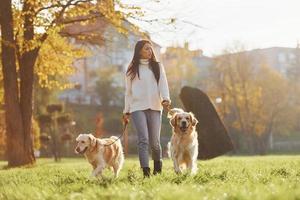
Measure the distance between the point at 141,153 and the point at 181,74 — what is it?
66.2m

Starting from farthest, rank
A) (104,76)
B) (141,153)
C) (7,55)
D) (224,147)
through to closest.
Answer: (104,76) → (224,147) → (7,55) → (141,153)

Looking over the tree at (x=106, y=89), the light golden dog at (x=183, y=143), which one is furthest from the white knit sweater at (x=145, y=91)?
the tree at (x=106, y=89)

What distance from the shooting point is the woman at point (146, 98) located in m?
10.5

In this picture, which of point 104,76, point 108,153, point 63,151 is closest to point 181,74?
point 104,76

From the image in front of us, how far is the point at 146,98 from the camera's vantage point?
34.8ft

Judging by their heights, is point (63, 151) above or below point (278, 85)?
below

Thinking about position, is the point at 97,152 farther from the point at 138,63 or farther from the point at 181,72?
the point at 181,72

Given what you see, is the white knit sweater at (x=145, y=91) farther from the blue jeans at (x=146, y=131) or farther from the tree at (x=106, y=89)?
the tree at (x=106, y=89)

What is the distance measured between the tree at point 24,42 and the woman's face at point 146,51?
11109mm

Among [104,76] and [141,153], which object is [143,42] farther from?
[104,76]

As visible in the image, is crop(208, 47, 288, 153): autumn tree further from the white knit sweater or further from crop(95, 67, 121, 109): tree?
the white knit sweater

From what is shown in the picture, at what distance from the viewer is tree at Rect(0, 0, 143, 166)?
73.0 feet

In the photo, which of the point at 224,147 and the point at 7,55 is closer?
the point at 7,55

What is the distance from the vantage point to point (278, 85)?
65312 millimetres
